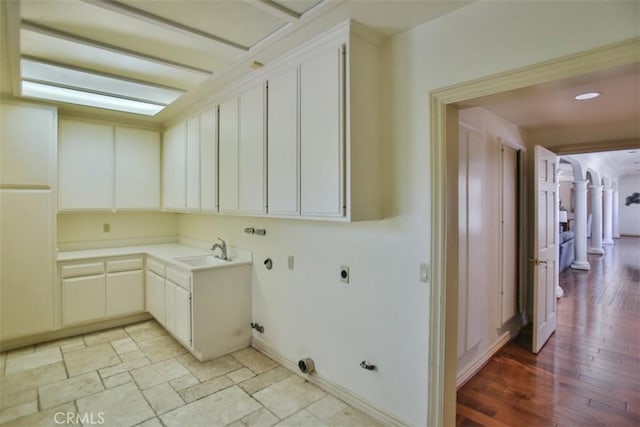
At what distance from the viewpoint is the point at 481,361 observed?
10.3 ft

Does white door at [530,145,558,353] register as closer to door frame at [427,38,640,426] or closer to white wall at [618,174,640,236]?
door frame at [427,38,640,426]

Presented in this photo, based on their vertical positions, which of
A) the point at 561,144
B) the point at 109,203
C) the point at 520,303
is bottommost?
the point at 520,303

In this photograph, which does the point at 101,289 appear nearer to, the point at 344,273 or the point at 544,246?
the point at 344,273

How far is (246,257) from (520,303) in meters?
3.27

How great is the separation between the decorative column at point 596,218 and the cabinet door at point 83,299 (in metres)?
11.5

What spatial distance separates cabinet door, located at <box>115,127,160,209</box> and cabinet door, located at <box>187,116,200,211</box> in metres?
0.94

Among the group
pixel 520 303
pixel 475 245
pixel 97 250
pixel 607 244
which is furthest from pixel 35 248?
pixel 607 244

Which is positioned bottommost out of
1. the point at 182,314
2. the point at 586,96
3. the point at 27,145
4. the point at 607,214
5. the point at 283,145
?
the point at 182,314

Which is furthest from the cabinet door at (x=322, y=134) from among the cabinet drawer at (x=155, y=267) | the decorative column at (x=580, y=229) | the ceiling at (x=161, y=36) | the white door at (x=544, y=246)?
the decorative column at (x=580, y=229)

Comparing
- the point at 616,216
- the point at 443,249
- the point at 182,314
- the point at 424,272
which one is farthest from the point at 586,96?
the point at 616,216

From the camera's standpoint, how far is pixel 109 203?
166 inches

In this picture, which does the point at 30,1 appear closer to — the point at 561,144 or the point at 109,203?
the point at 109,203

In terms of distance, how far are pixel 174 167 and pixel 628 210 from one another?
746 inches

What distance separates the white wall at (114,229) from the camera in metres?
4.21
